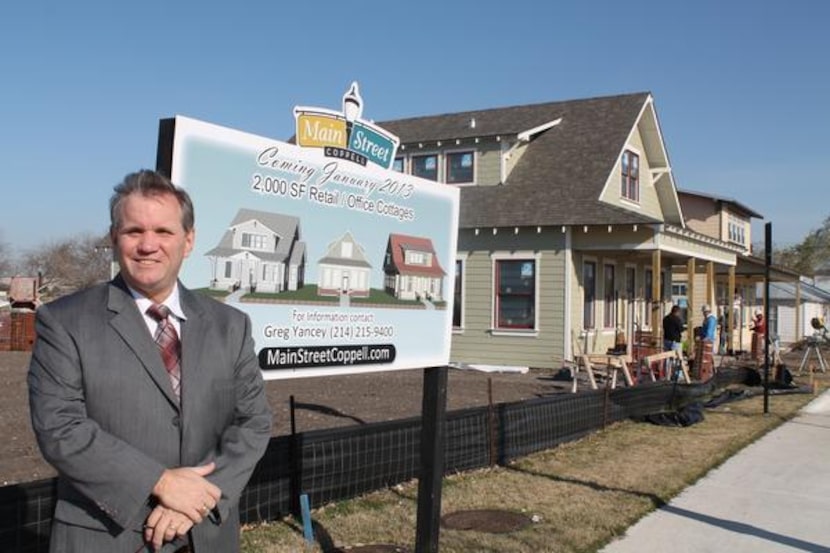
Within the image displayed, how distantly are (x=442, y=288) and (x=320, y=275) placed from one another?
1245 mm

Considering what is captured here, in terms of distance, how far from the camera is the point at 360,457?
6555 mm

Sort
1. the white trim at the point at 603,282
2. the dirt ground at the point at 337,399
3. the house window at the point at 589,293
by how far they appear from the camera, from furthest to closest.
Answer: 1. the white trim at the point at 603,282
2. the house window at the point at 589,293
3. the dirt ground at the point at 337,399

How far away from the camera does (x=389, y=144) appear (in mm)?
5121

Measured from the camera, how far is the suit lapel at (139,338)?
2.44m

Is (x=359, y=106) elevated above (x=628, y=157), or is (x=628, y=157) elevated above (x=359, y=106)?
(x=628, y=157)

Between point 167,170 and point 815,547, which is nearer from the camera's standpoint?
point 167,170

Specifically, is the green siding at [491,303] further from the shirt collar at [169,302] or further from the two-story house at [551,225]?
the shirt collar at [169,302]

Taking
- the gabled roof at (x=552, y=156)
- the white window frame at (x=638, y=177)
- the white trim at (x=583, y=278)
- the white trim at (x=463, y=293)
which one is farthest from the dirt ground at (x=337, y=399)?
the white window frame at (x=638, y=177)

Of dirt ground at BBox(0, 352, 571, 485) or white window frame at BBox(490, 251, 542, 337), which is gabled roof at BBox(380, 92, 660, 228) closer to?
white window frame at BBox(490, 251, 542, 337)

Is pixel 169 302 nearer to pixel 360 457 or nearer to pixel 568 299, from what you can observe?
pixel 360 457

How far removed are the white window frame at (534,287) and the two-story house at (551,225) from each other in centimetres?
3

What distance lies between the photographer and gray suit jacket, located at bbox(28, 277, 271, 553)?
2318 mm

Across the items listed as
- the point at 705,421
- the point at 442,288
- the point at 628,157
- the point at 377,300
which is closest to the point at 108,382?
the point at 377,300

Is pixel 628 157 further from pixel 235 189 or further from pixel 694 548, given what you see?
pixel 235 189
